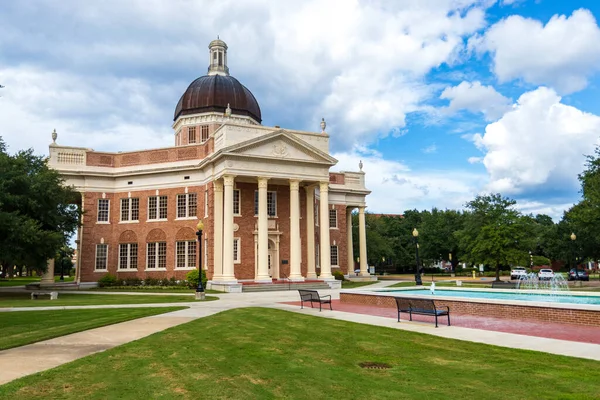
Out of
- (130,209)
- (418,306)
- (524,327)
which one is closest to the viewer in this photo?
(524,327)

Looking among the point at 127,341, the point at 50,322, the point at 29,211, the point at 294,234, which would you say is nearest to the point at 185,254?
the point at 294,234

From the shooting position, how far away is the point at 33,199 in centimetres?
3133

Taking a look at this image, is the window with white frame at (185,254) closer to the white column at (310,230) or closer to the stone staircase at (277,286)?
the stone staircase at (277,286)

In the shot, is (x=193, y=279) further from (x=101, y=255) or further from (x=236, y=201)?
(x=101, y=255)

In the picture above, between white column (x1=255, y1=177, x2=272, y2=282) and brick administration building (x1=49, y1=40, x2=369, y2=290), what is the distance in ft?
0.26

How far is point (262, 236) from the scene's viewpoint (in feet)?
121

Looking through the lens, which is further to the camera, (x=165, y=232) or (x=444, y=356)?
(x=165, y=232)

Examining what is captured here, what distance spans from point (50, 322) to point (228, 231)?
67.2ft

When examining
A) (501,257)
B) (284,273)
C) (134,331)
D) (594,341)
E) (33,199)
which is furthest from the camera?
(284,273)

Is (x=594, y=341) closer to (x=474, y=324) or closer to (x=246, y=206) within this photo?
(x=474, y=324)

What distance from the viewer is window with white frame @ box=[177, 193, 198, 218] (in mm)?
42000

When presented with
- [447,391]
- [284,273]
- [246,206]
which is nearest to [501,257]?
[284,273]

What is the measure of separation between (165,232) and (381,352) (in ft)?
115

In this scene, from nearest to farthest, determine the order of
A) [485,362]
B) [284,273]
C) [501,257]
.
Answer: [485,362]
[501,257]
[284,273]
